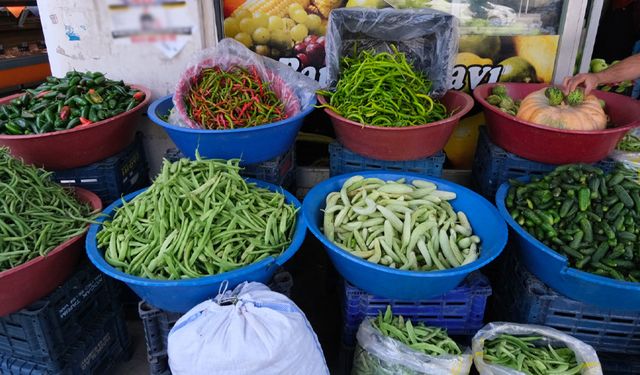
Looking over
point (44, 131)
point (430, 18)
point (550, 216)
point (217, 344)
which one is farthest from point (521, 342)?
point (44, 131)

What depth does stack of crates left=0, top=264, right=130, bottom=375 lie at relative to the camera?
7.16ft

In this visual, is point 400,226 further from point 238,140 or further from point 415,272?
point 238,140

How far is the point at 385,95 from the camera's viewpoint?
2766 mm

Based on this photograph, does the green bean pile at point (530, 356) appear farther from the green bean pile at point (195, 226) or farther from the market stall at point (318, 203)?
the green bean pile at point (195, 226)

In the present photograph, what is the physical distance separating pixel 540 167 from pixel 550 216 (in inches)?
23.9

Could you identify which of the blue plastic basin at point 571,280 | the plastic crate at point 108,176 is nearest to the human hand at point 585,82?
the blue plastic basin at point 571,280

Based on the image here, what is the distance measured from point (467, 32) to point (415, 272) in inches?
95.2

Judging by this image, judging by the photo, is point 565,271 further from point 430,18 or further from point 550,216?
point 430,18

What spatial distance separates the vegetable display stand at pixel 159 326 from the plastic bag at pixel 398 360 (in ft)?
1.77

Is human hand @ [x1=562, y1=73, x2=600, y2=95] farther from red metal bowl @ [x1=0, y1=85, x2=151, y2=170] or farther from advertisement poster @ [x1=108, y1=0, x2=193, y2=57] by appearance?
red metal bowl @ [x1=0, y1=85, x2=151, y2=170]

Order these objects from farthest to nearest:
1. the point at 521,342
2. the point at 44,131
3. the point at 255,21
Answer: the point at 255,21
the point at 44,131
the point at 521,342

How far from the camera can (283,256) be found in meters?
2.10

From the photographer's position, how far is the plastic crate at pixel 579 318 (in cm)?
234

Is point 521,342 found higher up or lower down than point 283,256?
lower down
